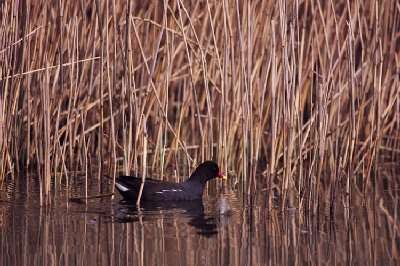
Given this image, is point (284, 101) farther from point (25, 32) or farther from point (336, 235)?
point (25, 32)

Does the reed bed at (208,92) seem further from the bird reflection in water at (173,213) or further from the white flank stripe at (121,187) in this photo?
the bird reflection in water at (173,213)

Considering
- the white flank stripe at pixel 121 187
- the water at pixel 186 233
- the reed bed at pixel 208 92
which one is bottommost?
the water at pixel 186 233

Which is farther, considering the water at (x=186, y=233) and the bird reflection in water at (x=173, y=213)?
the bird reflection in water at (x=173, y=213)

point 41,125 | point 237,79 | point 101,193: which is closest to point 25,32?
point 41,125

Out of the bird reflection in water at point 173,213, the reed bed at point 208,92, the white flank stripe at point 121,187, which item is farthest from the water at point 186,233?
the reed bed at point 208,92

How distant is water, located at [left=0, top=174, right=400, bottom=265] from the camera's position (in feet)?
19.6

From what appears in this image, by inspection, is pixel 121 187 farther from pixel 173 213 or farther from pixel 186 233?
pixel 186 233

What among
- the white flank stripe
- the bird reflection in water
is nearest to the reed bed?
the white flank stripe

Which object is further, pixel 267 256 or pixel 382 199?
pixel 382 199

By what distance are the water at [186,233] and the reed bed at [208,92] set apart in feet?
0.74

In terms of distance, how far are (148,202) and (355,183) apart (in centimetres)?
175

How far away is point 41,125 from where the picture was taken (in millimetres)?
7938

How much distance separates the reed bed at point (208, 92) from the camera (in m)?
7.35

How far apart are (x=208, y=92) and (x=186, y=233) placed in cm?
158
